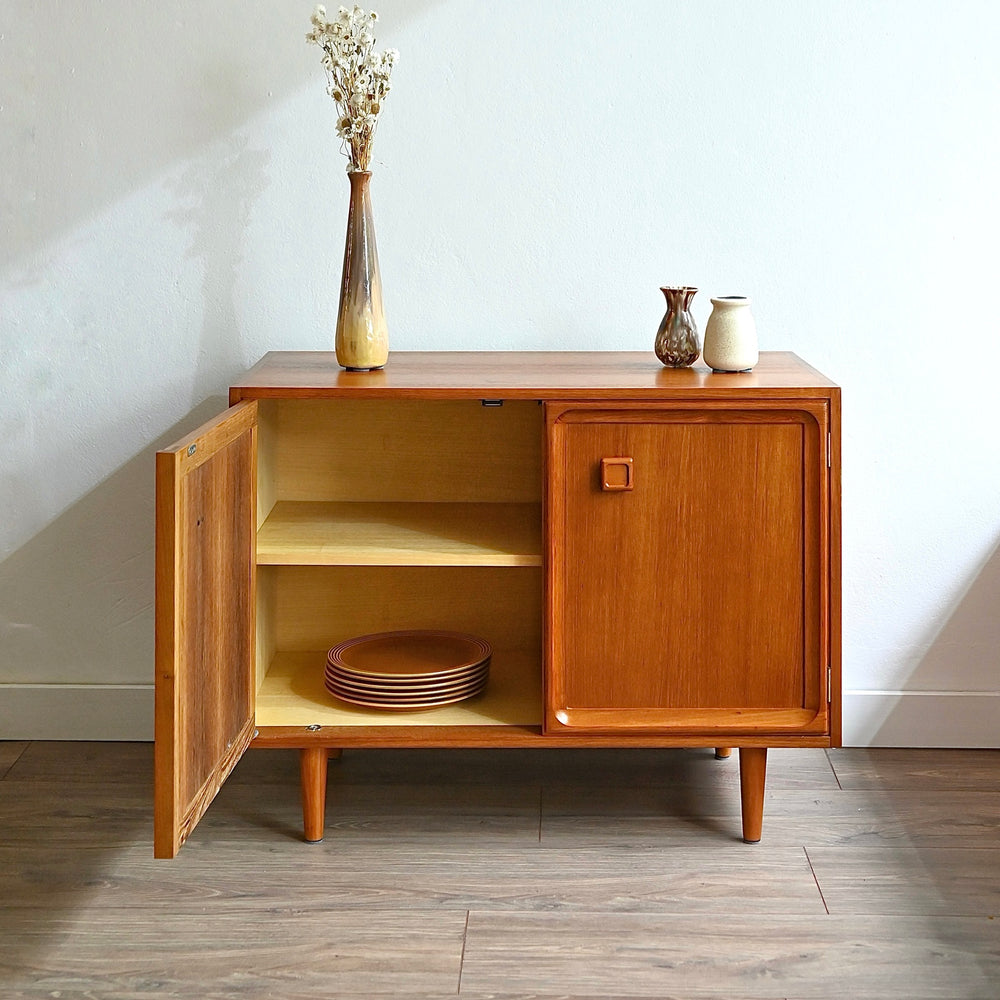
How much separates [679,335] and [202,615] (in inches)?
37.0

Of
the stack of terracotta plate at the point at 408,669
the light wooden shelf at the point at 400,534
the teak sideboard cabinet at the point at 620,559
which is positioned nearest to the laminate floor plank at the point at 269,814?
the teak sideboard cabinet at the point at 620,559

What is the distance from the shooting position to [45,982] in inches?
65.5

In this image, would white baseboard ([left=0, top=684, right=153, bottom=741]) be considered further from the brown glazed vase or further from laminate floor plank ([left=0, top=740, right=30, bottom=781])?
the brown glazed vase

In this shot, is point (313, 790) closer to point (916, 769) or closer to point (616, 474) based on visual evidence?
point (616, 474)

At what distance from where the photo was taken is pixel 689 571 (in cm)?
193

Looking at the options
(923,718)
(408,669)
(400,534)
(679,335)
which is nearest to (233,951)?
(408,669)

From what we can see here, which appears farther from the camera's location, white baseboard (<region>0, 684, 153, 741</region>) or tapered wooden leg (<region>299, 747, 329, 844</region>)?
white baseboard (<region>0, 684, 153, 741</region>)

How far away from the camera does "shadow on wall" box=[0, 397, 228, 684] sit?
2451 millimetres

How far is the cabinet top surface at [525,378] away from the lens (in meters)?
1.88

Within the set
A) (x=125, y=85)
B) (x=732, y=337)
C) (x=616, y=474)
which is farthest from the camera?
(x=125, y=85)

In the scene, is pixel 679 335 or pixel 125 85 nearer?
pixel 679 335

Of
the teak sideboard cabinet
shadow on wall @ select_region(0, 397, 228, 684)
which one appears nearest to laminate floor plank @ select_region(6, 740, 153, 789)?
shadow on wall @ select_region(0, 397, 228, 684)

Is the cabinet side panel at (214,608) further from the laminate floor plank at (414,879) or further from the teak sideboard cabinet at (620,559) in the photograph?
the laminate floor plank at (414,879)

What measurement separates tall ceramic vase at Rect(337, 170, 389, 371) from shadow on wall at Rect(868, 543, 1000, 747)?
1.30m
